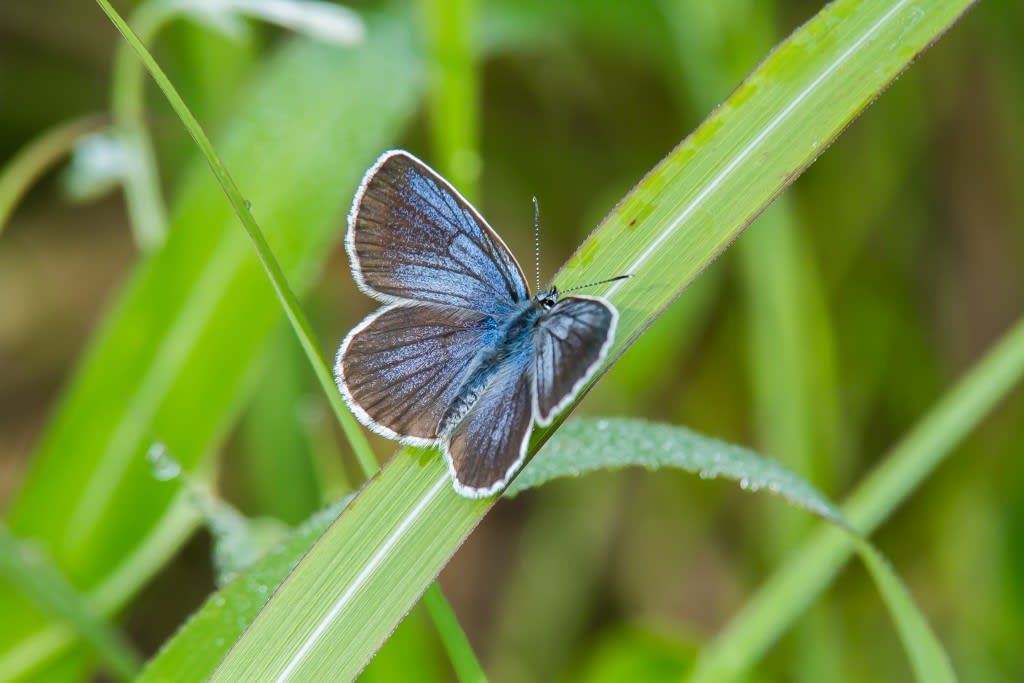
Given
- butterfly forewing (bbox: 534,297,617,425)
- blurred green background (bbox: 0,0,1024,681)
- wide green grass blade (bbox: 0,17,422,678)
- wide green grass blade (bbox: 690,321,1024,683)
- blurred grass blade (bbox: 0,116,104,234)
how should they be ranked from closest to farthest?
butterfly forewing (bbox: 534,297,617,425), wide green grass blade (bbox: 690,321,1024,683), wide green grass blade (bbox: 0,17,422,678), blurred grass blade (bbox: 0,116,104,234), blurred green background (bbox: 0,0,1024,681)

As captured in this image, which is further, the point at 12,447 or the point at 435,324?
the point at 12,447

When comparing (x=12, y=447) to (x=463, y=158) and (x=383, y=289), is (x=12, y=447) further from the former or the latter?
(x=383, y=289)

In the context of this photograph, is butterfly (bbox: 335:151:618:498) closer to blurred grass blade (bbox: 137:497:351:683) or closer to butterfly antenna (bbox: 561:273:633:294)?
butterfly antenna (bbox: 561:273:633:294)

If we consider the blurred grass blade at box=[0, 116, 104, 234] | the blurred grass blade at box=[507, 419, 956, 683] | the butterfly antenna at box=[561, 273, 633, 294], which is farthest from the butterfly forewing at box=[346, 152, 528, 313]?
the blurred grass blade at box=[0, 116, 104, 234]

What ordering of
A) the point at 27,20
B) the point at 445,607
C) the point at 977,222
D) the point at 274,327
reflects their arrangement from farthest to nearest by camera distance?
the point at 27,20 → the point at 977,222 → the point at 274,327 → the point at 445,607

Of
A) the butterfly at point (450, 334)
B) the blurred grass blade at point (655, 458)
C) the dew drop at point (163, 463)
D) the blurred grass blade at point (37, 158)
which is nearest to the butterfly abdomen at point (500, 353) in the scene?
the butterfly at point (450, 334)

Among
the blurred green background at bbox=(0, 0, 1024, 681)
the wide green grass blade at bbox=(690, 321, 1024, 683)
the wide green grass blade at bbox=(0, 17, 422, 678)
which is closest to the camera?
the wide green grass blade at bbox=(690, 321, 1024, 683)

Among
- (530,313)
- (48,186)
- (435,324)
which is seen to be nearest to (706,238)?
(530,313)
